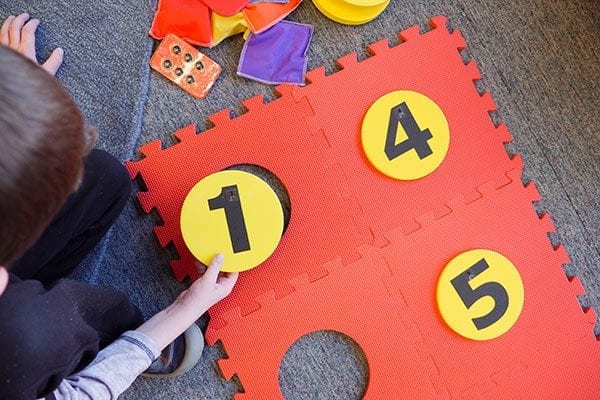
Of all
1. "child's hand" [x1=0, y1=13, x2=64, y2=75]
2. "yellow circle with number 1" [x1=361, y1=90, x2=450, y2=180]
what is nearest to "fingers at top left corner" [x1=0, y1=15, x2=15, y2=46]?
"child's hand" [x1=0, y1=13, x2=64, y2=75]

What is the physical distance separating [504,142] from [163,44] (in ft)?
1.92

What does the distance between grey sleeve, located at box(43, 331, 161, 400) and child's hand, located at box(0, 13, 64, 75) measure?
0.47 m

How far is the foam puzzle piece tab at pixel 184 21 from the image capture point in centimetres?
109

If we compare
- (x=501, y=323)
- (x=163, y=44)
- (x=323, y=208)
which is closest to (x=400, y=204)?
(x=323, y=208)

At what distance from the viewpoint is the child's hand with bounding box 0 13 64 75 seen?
1.08 metres

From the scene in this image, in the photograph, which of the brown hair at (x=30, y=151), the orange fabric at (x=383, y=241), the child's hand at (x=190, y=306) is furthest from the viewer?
the orange fabric at (x=383, y=241)

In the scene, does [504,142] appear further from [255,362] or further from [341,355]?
[255,362]

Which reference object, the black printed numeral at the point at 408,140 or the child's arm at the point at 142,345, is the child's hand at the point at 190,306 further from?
the black printed numeral at the point at 408,140

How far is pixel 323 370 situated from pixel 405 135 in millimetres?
401

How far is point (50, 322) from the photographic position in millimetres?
737

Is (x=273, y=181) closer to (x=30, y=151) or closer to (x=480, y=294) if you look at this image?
(x=480, y=294)

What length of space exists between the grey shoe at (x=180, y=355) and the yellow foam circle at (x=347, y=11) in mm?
553

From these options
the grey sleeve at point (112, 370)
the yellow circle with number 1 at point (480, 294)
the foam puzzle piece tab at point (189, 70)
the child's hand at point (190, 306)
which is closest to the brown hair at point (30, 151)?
the grey sleeve at point (112, 370)

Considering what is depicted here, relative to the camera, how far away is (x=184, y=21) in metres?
1.09
